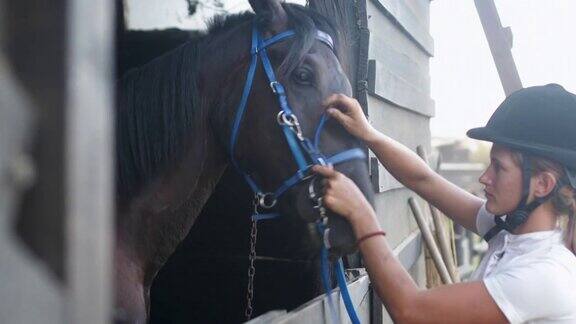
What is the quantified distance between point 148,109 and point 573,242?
1.30 meters

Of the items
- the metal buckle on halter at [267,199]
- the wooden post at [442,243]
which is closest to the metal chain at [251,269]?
the metal buckle on halter at [267,199]

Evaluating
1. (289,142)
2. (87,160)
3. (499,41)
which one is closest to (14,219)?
(87,160)

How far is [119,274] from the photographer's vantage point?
1873 mm

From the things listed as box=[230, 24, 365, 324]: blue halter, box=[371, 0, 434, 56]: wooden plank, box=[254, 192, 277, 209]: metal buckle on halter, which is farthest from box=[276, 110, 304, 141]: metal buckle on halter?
box=[371, 0, 434, 56]: wooden plank

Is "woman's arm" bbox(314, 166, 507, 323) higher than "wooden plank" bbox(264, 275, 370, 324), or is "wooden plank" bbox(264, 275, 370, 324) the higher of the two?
"woman's arm" bbox(314, 166, 507, 323)

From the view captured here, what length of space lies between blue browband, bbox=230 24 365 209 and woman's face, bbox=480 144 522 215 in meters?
0.38

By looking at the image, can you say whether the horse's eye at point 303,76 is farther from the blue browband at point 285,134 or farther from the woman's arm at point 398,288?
the woman's arm at point 398,288

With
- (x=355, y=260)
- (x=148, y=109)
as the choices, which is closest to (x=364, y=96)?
(x=355, y=260)

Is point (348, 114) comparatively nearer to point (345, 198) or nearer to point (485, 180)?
point (345, 198)

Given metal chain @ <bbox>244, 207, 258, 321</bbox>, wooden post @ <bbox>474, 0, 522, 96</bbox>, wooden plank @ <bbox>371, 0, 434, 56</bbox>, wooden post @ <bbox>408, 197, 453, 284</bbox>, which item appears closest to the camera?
metal chain @ <bbox>244, 207, 258, 321</bbox>

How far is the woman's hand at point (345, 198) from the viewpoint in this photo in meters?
1.69

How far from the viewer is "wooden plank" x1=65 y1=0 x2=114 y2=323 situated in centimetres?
43

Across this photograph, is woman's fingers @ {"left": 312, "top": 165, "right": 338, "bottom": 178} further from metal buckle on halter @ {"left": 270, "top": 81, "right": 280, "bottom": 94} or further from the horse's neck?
the horse's neck

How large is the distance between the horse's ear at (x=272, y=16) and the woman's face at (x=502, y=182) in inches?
29.9
